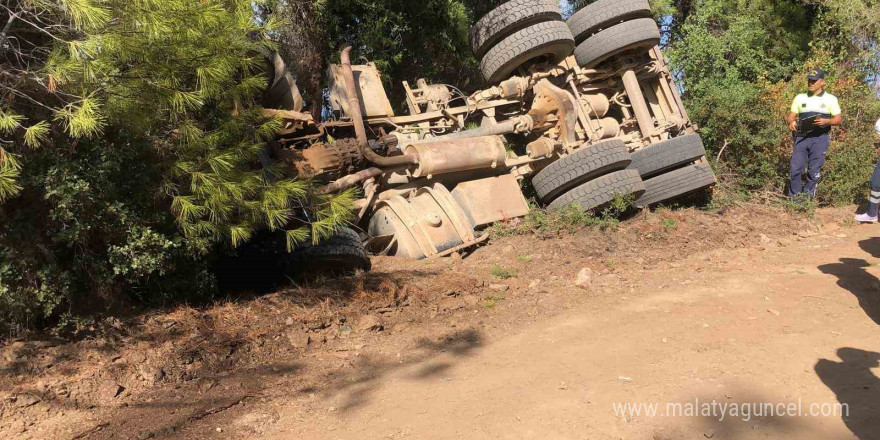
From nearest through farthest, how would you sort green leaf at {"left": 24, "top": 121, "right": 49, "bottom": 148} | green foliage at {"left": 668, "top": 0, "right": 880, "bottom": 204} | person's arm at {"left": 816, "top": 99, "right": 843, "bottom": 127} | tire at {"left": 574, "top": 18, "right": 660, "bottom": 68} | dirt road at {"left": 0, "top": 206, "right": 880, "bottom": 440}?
dirt road at {"left": 0, "top": 206, "right": 880, "bottom": 440} < green leaf at {"left": 24, "top": 121, "right": 49, "bottom": 148} < person's arm at {"left": 816, "top": 99, "right": 843, "bottom": 127} < tire at {"left": 574, "top": 18, "right": 660, "bottom": 68} < green foliage at {"left": 668, "top": 0, "right": 880, "bottom": 204}

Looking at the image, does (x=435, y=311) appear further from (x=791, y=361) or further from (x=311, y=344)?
(x=791, y=361)

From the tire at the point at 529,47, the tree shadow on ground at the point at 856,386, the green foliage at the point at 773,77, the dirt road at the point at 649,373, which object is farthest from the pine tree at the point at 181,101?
the green foliage at the point at 773,77

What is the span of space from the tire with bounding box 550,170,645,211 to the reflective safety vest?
205 cm

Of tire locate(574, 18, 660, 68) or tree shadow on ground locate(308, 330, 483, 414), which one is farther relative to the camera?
tire locate(574, 18, 660, 68)

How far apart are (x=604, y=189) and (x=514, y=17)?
89.5 inches

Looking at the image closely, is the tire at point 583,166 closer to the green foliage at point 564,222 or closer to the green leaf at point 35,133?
the green foliage at point 564,222

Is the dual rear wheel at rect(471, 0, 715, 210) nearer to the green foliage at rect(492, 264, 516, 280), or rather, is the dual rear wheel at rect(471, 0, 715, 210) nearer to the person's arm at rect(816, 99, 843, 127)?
the person's arm at rect(816, 99, 843, 127)

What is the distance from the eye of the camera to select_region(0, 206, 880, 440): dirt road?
3.12 meters

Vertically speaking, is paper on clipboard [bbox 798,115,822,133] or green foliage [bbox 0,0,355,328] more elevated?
green foliage [bbox 0,0,355,328]

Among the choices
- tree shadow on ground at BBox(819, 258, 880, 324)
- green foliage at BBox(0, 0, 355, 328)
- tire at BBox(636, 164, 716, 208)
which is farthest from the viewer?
tire at BBox(636, 164, 716, 208)

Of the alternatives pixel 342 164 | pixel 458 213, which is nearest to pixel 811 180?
pixel 458 213

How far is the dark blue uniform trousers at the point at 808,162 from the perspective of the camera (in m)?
7.32

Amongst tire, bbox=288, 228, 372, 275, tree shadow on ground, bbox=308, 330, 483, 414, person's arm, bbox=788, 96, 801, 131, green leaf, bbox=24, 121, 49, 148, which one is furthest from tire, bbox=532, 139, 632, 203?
green leaf, bbox=24, 121, 49, 148

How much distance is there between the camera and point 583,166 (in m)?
6.93
